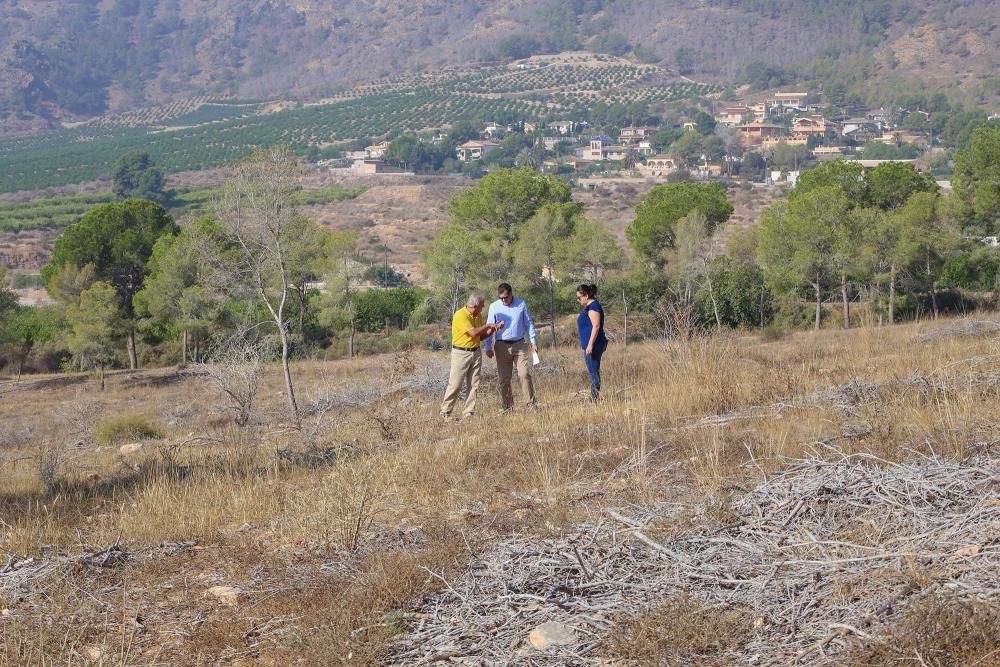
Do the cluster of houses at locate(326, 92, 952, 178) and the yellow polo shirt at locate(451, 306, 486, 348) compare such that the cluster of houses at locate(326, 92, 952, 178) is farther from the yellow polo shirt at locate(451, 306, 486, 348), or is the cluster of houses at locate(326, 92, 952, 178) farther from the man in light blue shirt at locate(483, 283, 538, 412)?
the yellow polo shirt at locate(451, 306, 486, 348)

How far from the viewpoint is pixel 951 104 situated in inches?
6412

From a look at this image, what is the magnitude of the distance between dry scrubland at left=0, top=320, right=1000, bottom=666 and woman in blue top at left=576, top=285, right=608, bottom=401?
1.26 m

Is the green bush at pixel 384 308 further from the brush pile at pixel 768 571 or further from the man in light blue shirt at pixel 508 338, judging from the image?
the brush pile at pixel 768 571

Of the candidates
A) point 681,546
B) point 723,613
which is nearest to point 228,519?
point 681,546

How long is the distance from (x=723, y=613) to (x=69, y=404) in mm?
23426

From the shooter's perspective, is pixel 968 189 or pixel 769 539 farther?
pixel 968 189

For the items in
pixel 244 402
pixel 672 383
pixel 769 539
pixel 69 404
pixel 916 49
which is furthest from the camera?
pixel 916 49

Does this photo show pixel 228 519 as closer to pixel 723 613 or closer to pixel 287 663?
pixel 287 663

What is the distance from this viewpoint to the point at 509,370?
31.1 ft

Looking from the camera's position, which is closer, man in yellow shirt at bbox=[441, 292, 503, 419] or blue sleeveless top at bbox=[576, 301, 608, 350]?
man in yellow shirt at bbox=[441, 292, 503, 419]

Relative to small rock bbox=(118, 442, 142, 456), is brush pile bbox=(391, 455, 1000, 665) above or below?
above

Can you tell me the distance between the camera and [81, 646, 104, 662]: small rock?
3823 mm

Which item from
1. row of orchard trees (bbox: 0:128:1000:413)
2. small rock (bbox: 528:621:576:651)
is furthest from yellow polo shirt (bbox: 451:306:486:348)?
row of orchard trees (bbox: 0:128:1000:413)

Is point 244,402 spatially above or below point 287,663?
below
